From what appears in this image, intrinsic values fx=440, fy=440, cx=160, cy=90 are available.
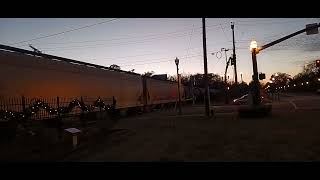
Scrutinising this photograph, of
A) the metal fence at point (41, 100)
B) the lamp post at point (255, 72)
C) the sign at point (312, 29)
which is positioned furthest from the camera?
the lamp post at point (255, 72)

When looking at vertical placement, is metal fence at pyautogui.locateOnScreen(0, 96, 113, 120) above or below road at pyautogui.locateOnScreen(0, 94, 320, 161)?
above

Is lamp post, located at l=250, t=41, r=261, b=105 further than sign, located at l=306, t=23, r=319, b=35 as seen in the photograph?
Yes

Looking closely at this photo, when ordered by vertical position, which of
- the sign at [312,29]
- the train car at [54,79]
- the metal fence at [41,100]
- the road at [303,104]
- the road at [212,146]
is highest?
the sign at [312,29]

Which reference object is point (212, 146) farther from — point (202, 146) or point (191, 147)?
point (191, 147)

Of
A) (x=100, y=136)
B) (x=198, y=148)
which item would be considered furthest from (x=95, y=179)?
(x=100, y=136)

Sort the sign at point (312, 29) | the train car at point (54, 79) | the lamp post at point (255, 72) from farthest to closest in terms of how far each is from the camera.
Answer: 1. the lamp post at point (255, 72)
2. the sign at point (312, 29)
3. the train car at point (54, 79)

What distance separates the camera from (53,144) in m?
13.2

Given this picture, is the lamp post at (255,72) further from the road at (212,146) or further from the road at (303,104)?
the road at (212,146)

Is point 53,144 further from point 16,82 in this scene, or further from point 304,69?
point 304,69

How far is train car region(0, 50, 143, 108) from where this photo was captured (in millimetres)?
17766

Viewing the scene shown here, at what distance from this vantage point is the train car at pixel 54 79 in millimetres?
17766

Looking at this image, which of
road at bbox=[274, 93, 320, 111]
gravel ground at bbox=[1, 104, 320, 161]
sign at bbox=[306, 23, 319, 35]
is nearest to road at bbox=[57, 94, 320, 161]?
gravel ground at bbox=[1, 104, 320, 161]

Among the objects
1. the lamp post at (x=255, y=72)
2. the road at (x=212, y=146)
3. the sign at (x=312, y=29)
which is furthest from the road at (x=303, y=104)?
the road at (x=212, y=146)

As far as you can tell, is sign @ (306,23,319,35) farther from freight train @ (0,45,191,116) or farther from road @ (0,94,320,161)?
freight train @ (0,45,191,116)
